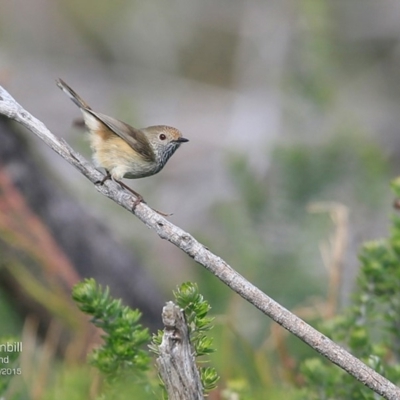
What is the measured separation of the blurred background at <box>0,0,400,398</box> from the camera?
4793 mm

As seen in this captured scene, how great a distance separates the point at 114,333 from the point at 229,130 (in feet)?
20.7

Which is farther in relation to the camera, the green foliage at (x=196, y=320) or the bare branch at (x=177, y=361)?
the green foliage at (x=196, y=320)

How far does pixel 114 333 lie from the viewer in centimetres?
233

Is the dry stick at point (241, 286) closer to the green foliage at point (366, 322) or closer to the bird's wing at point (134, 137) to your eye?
the green foliage at point (366, 322)

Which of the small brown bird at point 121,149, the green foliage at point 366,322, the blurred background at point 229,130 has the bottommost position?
the green foliage at point 366,322

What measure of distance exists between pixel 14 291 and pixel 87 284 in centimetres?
204

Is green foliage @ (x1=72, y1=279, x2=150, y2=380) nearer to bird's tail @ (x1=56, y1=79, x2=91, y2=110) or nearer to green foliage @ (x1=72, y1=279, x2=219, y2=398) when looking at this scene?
green foliage @ (x1=72, y1=279, x2=219, y2=398)

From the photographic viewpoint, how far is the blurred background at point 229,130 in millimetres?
4793

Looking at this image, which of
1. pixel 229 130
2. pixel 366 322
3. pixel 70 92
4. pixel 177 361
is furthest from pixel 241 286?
pixel 229 130

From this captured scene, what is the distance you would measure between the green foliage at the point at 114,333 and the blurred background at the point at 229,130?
0.74 metres

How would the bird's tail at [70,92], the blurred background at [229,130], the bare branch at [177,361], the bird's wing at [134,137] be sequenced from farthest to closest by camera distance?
1. the blurred background at [229,130]
2. the bird's wing at [134,137]
3. the bird's tail at [70,92]
4. the bare branch at [177,361]

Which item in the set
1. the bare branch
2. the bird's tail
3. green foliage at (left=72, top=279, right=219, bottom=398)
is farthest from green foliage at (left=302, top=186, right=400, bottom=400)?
the bird's tail

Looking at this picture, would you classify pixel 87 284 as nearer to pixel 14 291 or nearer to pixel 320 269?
pixel 14 291

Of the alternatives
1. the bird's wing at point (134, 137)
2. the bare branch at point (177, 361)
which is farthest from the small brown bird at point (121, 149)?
the bare branch at point (177, 361)
